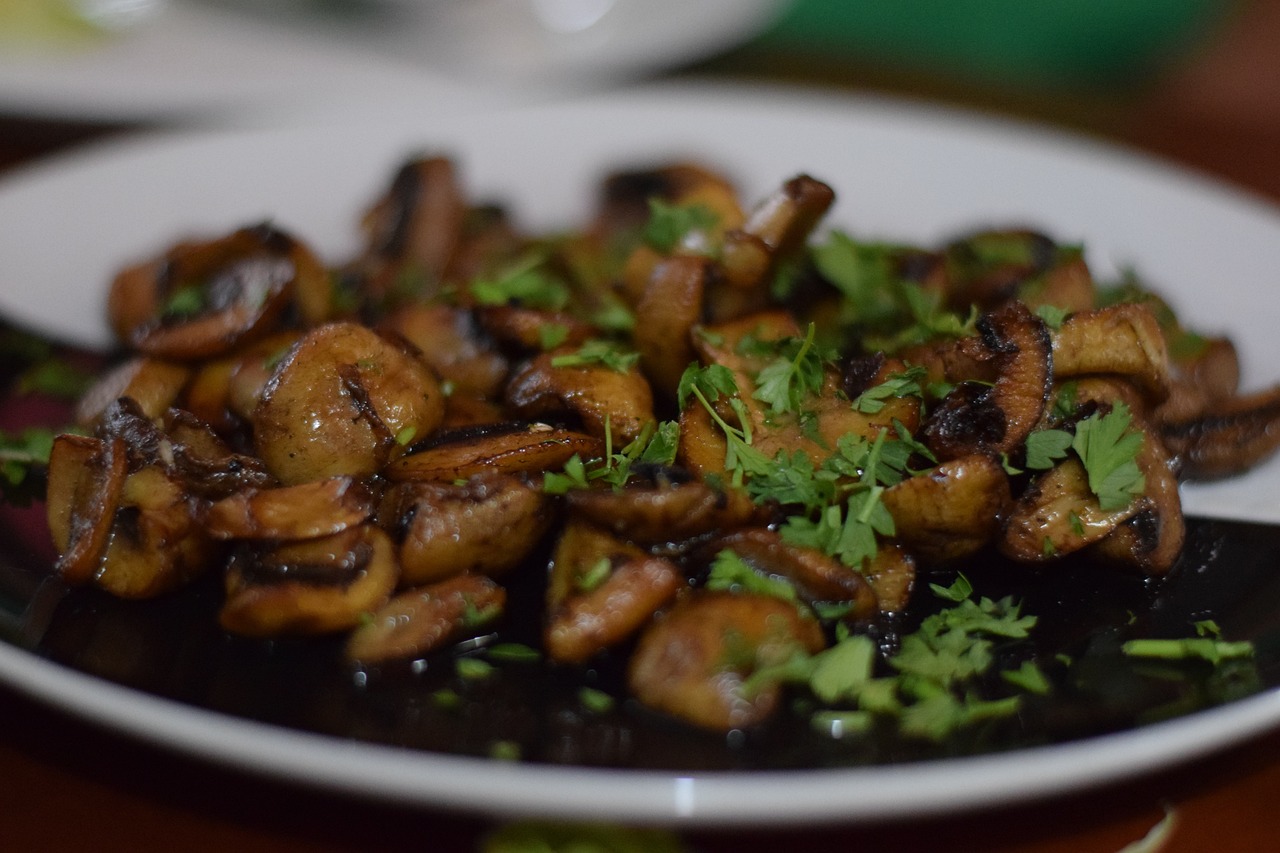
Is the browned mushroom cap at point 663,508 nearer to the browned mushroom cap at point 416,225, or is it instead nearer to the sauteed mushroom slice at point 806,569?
the sauteed mushroom slice at point 806,569

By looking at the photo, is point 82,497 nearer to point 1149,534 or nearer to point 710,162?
point 1149,534

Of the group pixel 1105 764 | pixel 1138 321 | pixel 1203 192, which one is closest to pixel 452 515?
pixel 1105 764

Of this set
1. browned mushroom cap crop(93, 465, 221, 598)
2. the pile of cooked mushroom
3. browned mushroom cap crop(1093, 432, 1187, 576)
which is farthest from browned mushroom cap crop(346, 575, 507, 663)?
browned mushroom cap crop(1093, 432, 1187, 576)

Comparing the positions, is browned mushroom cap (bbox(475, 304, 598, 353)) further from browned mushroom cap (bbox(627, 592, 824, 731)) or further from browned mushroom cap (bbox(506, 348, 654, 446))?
browned mushroom cap (bbox(627, 592, 824, 731))

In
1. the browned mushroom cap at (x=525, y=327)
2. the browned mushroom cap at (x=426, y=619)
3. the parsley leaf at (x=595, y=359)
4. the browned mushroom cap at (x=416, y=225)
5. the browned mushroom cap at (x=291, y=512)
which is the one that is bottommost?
the browned mushroom cap at (x=426, y=619)

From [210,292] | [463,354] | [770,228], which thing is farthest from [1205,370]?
[210,292]

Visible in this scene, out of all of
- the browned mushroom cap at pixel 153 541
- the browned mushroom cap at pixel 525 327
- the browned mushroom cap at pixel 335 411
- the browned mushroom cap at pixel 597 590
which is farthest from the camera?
the browned mushroom cap at pixel 525 327

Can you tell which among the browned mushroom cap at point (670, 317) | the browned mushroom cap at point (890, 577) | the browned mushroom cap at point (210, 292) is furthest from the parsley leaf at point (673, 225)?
the browned mushroom cap at point (890, 577)
